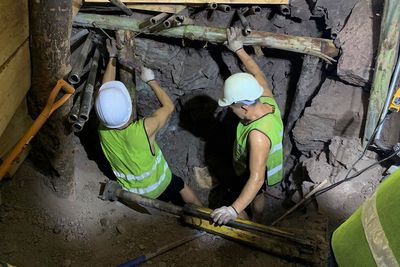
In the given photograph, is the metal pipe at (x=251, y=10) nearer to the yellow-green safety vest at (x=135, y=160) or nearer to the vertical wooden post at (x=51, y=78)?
the yellow-green safety vest at (x=135, y=160)

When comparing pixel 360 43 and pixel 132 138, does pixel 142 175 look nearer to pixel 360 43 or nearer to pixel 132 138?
pixel 132 138

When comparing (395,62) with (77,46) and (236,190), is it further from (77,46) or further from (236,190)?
(77,46)

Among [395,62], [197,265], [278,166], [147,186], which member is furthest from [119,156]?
[395,62]

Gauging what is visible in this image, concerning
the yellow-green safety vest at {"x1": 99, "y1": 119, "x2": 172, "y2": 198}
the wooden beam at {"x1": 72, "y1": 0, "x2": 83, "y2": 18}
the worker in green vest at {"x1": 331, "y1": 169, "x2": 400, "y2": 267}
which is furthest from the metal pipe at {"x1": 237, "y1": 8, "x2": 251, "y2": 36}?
the worker in green vest at {"x1": 331, "y1": 169, "x2": 400, "y2": 267}

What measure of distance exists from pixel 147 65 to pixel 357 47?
7.94 ft

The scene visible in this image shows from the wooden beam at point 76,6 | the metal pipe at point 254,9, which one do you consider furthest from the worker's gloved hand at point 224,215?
the wooden beam at point 76,6

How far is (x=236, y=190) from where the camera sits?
17.4ft

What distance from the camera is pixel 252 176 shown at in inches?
140

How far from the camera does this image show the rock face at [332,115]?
416 centimetres

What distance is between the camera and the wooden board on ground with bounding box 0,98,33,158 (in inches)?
126

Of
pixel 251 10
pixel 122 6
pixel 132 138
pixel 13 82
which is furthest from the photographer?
pixel 251 10

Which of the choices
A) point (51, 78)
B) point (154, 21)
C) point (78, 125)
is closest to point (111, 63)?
point (154, 21)

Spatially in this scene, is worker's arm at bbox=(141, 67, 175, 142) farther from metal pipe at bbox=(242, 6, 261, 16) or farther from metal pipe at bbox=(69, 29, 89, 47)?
metal pipe at bbox=(242, 6, 261, 16)

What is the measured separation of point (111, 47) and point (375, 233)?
10.4ft
